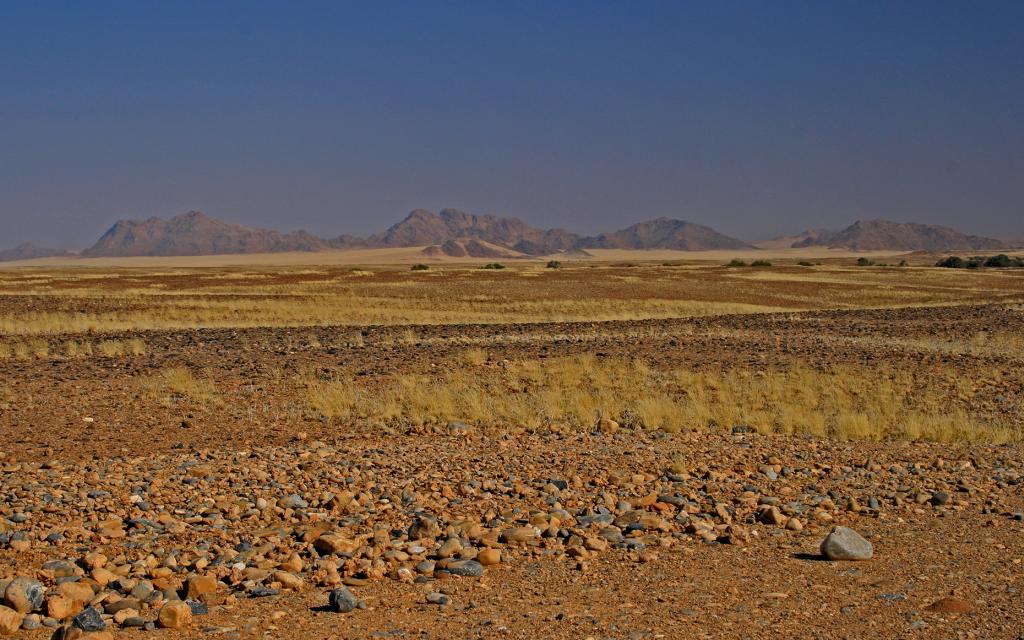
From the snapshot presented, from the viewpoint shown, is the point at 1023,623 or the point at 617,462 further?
the point at 617,462

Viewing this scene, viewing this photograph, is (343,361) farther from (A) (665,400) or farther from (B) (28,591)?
(B) (28,591)

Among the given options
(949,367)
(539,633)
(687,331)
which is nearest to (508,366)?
(949,367)

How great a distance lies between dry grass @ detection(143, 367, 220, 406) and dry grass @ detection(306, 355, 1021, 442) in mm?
1830

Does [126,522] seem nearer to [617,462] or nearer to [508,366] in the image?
[617,462]

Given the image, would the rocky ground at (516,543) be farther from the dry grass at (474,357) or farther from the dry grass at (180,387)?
the dry grass at (474,357)

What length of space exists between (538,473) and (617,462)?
1120mm

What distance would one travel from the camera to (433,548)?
25.8ft

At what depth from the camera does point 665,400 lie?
16641mm

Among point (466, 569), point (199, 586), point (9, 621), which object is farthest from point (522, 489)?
point (9, 621)

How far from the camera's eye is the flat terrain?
664cm

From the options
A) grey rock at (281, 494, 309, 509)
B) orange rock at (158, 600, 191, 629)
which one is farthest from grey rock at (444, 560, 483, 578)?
grey rock at (281, 494, 309, 509)

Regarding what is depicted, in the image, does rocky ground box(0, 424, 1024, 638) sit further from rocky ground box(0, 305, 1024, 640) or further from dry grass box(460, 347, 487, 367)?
dry grass box(460, 347, 487, 367)

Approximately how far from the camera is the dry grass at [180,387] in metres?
17.0

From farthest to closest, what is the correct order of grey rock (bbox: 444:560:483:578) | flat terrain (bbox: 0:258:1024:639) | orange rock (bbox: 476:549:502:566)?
orange rock (bbox: 476:549:502:566) → grey rock (bbox: 444:560:483:578) → flat terrain (bbox: 0:258:1024:639)
